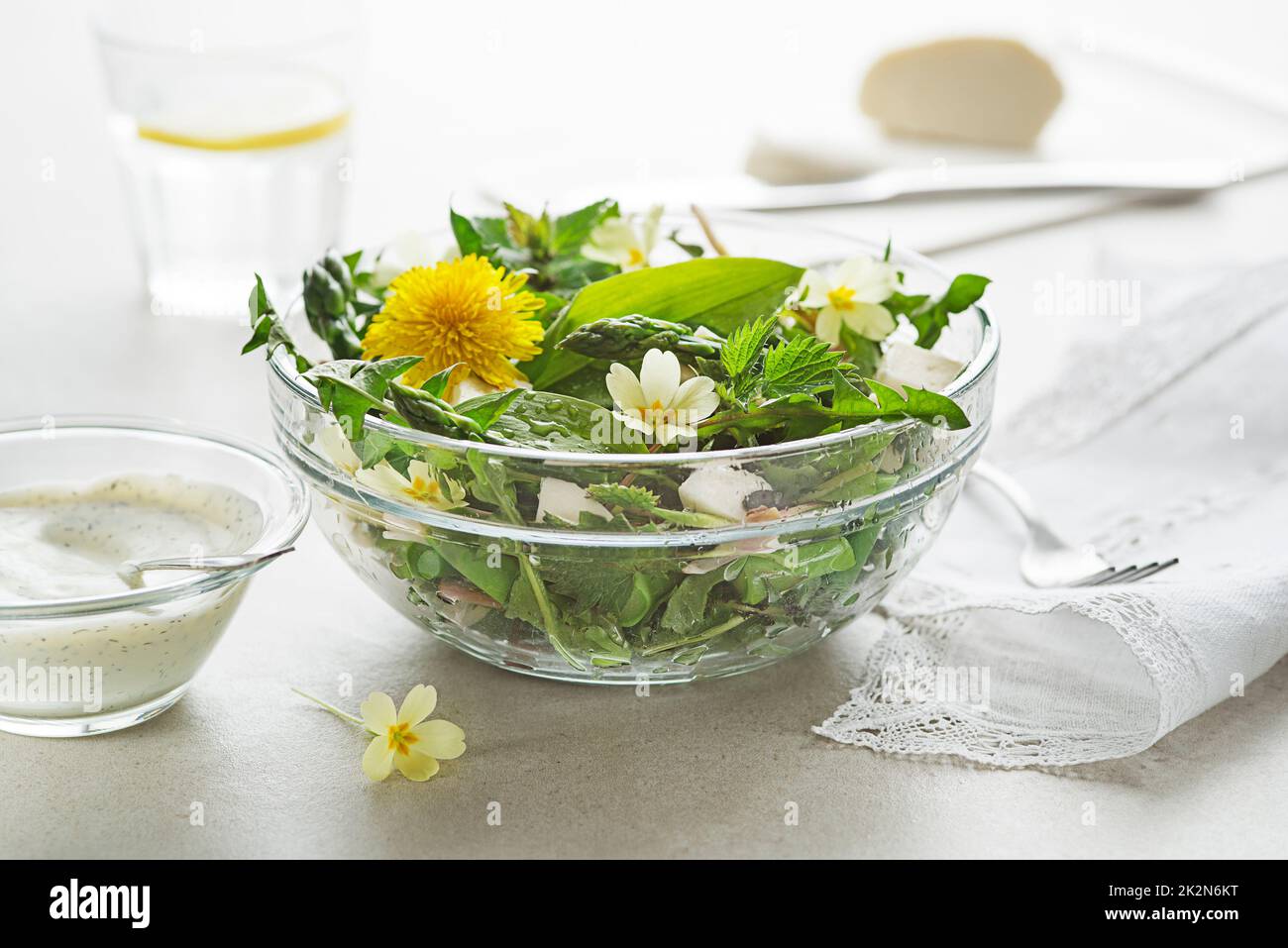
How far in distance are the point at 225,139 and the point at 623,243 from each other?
556mm

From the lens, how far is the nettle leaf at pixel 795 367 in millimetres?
778

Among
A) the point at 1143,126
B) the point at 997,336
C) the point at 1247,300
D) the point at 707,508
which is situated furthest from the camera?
the point at 1143,126

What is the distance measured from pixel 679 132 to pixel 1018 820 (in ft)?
4.86

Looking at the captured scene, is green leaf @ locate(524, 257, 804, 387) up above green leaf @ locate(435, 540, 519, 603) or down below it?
above

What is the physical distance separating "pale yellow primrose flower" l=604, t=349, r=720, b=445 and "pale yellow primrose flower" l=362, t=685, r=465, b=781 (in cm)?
19

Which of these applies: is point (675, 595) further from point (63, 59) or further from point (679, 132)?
point (63, 59)

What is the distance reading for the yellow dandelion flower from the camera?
31.6 inches

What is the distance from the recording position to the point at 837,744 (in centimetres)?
82

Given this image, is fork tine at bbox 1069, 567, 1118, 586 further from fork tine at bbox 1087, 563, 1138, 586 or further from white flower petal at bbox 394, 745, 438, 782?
white flower petal at bbox 394, 745, 438, 782

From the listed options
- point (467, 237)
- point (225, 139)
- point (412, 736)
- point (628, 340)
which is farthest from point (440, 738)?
point (225, 139)

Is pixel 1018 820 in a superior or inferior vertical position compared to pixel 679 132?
superior

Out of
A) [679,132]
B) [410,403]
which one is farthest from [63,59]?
[410,403]

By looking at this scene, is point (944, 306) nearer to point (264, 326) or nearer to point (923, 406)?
point (923, 406)

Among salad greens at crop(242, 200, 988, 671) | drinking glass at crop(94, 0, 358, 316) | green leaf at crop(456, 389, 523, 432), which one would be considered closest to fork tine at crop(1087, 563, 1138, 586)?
salad greens at crop(242, 200, 988, 671)
